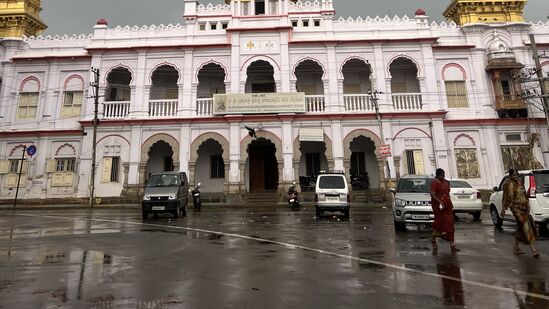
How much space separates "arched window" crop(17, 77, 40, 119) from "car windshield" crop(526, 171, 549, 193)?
29.2 metres

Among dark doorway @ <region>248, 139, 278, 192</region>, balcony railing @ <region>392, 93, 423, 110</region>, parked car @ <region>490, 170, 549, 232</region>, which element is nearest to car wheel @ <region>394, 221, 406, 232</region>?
parked car @ <region>490, 170, 549, 232</region>

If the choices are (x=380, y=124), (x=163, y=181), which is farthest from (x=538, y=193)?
(x=163, y=181)

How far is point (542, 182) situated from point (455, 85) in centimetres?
1630

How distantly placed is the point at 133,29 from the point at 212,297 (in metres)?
24.9

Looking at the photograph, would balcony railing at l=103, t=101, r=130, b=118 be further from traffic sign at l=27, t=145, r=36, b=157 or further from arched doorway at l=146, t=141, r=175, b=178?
traffic sign at l=27, t=145, r=36, b=157

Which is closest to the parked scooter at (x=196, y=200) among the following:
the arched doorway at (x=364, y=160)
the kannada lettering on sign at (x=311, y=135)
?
the kannada lettering on sign at (x=311, y=135)

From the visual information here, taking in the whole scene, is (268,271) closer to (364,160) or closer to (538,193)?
(538,193)

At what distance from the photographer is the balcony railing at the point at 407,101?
22719 millimetres

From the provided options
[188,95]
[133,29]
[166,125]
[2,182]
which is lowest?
[2,182]

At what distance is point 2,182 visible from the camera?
23375 mm

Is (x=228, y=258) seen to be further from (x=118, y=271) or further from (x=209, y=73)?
(x=209, y=73)

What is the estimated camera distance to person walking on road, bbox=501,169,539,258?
6955 mm

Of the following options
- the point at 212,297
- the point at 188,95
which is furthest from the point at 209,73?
the point at 212,297

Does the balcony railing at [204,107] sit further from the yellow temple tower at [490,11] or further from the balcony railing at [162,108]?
the yellow temple tower at [490,11]
